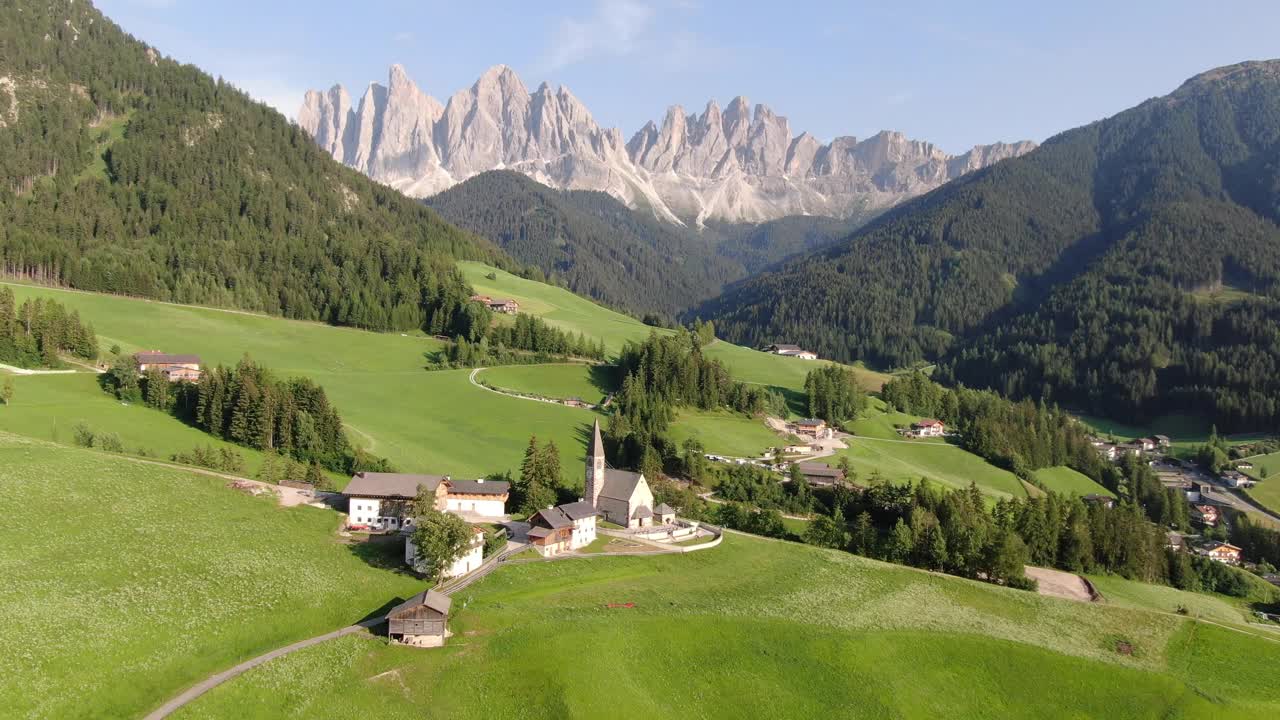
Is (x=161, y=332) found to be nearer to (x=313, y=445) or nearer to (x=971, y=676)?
(x=313, y=445)

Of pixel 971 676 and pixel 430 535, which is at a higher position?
pixel 430 535

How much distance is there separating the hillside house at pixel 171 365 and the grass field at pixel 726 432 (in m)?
63.9

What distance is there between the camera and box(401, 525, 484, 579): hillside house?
60.0 meters

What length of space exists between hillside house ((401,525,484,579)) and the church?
1949cm

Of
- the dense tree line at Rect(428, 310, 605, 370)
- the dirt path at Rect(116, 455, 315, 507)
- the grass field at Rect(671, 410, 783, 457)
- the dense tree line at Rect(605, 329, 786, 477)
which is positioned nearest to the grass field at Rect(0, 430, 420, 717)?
the dirt path at Rect(116, 455, 315, 507)

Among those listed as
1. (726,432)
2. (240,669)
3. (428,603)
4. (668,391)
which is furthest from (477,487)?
(668,391)

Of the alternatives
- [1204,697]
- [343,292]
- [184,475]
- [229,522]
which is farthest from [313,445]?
[343,292]

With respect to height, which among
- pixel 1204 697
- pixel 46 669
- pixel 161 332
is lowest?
pixel 1204 697

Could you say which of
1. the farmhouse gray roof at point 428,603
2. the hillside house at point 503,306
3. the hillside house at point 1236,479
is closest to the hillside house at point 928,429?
the hillside house at point 1236,479

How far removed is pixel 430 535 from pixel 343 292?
436 feet

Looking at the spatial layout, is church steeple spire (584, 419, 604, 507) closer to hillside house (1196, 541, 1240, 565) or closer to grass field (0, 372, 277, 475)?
grass field (0, 372, 277, 475)

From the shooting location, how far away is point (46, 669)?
1586 inches

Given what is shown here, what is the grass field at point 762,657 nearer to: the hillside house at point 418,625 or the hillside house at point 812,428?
the hillside house at point 418,625

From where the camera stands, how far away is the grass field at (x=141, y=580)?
41062mm
